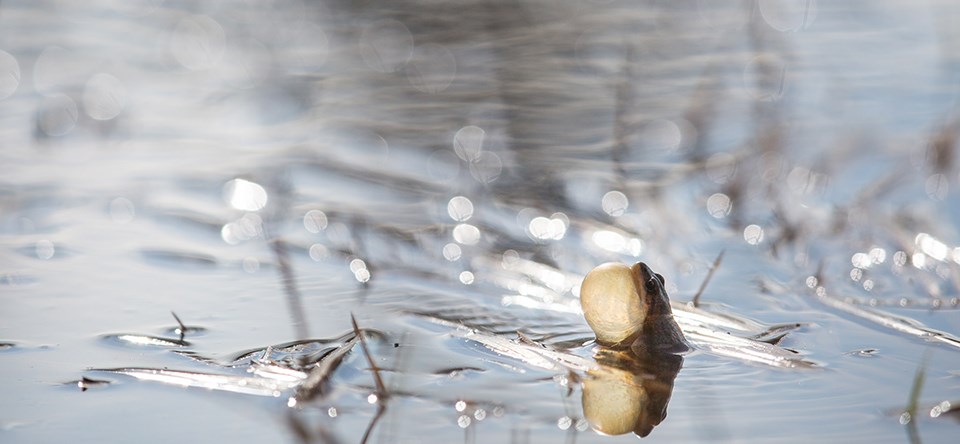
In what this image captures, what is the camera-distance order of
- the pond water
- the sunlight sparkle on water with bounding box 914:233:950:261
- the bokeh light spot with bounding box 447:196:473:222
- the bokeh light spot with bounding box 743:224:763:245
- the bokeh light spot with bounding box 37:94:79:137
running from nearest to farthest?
the pond water < the sunlight sparkle on water with bounding box 914:233:950:261 < the bokeh light spot with bounding box 743:224:763:245 < the bokeh light spot with bounding box 447:196:473:222 < the bokeh light spot with bounding box 37:94:79:137

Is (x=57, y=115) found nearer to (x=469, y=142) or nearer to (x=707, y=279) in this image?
(x=469, y=142)

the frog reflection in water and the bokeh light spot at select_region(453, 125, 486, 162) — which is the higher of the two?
the bokeh light spot at select_region(453, 125, 486, 162)

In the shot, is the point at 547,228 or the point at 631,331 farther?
the point at 547,228

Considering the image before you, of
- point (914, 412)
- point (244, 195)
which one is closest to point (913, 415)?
point (914, 412)

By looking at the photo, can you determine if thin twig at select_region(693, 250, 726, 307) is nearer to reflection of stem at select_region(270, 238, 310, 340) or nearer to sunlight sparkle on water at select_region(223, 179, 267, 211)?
reflection of stem at select_region(270, 238, 310, 340)

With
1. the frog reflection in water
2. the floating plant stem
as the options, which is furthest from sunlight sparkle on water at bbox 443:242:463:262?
the floating plant stem

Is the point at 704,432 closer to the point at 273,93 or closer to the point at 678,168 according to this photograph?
the point at 678,168
